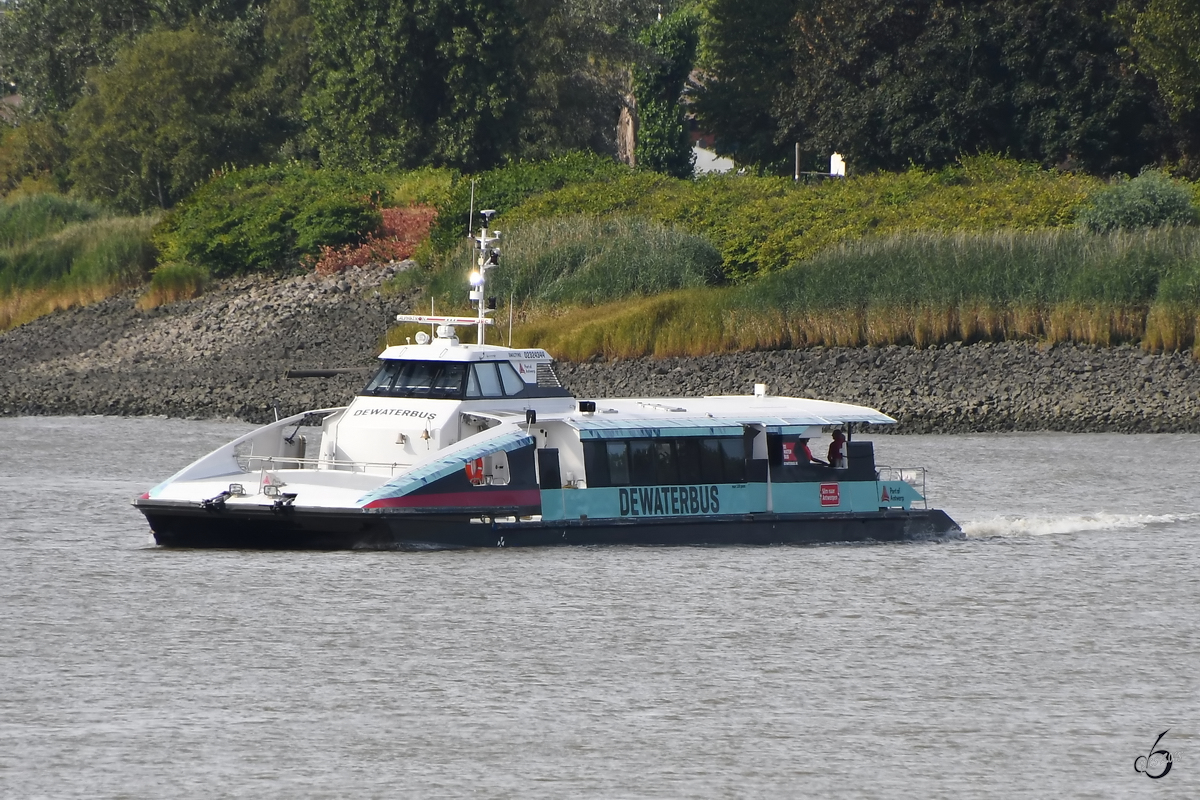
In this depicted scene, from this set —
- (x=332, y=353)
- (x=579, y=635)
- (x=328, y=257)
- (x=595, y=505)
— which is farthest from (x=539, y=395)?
(x=328, y=257)

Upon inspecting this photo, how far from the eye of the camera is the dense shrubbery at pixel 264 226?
2014 inches

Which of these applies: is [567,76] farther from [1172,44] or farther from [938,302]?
[938,302]

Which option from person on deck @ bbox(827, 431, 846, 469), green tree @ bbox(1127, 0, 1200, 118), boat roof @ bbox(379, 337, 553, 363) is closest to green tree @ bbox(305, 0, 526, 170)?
green tree @ bbox(1127, 0, 1200, 118)

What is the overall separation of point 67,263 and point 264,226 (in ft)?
22.5

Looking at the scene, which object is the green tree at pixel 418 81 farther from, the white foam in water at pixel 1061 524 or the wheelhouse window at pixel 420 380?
the wheelhouse window at pixel 420 380

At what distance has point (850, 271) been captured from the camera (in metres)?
40.9

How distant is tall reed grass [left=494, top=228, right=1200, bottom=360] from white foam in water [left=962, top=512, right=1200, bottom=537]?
1341cm

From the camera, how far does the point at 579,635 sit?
57.9 feet

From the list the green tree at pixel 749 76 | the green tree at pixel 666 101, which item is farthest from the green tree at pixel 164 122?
the green tree at pixel 749 76

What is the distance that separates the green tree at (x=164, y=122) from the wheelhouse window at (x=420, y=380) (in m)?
41.3

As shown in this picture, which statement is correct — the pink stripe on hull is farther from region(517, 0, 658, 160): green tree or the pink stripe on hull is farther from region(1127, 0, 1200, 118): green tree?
region(517, 0, 658, 160): green tree

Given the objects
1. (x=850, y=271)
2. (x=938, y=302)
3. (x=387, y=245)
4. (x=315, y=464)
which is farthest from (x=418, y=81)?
(x=315, y=464)

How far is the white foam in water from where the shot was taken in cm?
2452

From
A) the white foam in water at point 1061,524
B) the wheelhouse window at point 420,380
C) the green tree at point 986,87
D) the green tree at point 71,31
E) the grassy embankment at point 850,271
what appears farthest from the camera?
the green tree at point 71,31
